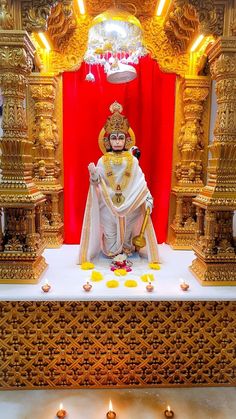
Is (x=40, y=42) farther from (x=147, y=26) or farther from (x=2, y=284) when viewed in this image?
(x=2, y=284)

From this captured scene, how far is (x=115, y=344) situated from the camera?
2436 millimetres

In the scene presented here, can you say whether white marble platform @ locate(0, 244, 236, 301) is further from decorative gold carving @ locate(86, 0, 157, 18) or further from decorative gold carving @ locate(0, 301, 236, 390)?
decorative gold carving @ locate(86, 0, 157, 18)

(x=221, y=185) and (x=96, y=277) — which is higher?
(x=221, y=185)

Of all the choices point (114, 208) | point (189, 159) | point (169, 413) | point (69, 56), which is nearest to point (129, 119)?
point (189, 159)

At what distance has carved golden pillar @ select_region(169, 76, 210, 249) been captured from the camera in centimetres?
404

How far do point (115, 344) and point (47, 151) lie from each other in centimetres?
251

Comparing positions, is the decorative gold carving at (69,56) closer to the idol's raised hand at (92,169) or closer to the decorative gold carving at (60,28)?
the decorative gold carving at (60,28)

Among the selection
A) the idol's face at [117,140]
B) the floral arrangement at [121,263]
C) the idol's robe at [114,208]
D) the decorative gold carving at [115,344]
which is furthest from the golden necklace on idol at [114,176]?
the decorative gold carving at [115,344]

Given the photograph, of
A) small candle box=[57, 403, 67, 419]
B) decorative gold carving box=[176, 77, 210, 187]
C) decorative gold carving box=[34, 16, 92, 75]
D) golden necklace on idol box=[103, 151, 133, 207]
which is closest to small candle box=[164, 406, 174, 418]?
small candle box=[57, 403, 67, 419]

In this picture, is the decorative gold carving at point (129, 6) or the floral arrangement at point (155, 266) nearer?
the floral arrangement at point (155, 266)

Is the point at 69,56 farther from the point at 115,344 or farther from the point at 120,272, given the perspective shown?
the point at 115,344

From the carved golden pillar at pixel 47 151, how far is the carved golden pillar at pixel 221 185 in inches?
77.8

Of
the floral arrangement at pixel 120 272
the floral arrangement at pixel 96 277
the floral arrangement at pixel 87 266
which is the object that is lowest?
the floral arrangement at pixel 87 266

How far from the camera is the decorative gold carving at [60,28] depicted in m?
3.57
